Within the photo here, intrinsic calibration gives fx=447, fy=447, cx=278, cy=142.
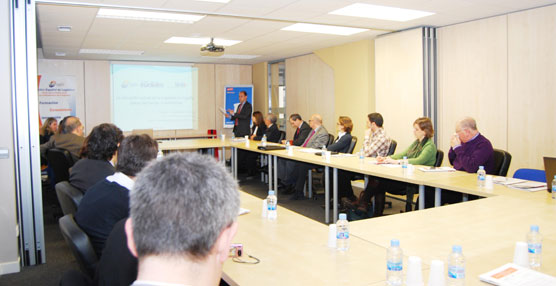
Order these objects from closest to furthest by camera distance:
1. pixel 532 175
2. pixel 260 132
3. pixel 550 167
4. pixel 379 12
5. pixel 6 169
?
pixel 550 167, pixel 6 169, pixel 532 175, pixel 379 12, pixel 260 132

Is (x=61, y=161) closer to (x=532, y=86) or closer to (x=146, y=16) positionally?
(x=146, y=16)

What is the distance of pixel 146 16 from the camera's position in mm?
5781

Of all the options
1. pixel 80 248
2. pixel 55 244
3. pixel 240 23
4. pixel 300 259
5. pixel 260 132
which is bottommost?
pixel 55 244

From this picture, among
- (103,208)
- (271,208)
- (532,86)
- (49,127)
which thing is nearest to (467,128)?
(532,86)

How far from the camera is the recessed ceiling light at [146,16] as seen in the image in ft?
18.1

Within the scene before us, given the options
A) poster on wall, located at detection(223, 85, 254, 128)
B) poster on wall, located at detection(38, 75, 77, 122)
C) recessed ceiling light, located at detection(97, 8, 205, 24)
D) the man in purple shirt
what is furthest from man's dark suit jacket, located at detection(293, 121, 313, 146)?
poster on wall, located at detection(38, 75, 77, 122)

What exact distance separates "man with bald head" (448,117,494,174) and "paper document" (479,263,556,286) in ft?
8.64

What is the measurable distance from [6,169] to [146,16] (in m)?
2.85

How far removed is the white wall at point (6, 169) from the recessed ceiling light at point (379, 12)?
139 inches

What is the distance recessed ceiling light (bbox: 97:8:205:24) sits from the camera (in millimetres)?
5506

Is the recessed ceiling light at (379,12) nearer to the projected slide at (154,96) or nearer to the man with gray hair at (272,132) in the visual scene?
the man with gray hair at (272,132)

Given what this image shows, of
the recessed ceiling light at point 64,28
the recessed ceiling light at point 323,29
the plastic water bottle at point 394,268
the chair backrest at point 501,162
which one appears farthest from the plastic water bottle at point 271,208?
the recessed ceiling light at point 64,28

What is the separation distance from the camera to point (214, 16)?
18.8 ft

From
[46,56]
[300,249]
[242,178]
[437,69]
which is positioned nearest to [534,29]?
[437,69]
